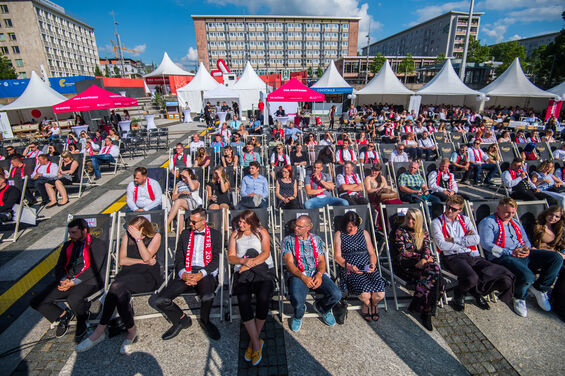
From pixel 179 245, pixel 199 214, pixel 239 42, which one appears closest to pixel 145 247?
pixel 179 245

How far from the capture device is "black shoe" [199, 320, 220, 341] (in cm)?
296

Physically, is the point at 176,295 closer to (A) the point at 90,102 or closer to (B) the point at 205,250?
(B) the point at 205,250

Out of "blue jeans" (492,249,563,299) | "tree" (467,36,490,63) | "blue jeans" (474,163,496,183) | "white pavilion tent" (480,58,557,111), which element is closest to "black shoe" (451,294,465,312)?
"blue jeans" (492,249,563,299)

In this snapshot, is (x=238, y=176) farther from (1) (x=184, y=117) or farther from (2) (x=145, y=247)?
(1) (x=184, y=117)

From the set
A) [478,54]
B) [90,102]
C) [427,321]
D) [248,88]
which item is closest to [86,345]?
[427,321]

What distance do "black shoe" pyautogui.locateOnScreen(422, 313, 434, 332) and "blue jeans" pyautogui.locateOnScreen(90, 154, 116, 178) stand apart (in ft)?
29.9

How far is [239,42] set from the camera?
279 ft

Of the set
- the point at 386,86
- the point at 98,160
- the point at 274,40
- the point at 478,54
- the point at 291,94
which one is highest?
the point at 274,40

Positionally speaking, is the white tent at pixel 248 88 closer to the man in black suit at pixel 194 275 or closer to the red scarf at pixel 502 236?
the man in black suit at pixel 194 275

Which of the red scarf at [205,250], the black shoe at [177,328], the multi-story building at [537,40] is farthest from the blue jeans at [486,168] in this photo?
the multi-story building at [537,40]

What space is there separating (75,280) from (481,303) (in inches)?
194

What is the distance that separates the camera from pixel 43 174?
650cm

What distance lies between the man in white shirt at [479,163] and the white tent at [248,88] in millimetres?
15534

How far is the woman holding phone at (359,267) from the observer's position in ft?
10.4
